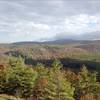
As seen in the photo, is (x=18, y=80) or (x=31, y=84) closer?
(x=31, y=84)

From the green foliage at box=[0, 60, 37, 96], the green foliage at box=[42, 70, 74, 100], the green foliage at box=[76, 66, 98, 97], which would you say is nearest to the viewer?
the green foliage at box=[42, 70, 74, 100]

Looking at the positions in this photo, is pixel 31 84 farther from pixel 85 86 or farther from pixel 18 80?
pixel 85 86

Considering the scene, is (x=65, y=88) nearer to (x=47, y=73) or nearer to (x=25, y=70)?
(x=25, y=70)

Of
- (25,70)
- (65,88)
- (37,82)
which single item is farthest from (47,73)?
(65,88)

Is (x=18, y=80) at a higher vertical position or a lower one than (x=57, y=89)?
lower

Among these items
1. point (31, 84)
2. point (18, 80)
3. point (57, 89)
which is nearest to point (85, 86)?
point (31, 84)

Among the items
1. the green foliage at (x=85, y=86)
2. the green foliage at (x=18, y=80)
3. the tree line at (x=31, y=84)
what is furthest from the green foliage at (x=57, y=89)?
the green foliage at (x=85, y=86)

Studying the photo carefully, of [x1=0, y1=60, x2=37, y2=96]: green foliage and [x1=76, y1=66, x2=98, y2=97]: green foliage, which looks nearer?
[x1=0, y1=60, x2=37, y2=96]: green foliage

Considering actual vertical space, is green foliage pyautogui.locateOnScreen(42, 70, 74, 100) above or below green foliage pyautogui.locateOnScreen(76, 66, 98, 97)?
above

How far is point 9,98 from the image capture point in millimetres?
67938

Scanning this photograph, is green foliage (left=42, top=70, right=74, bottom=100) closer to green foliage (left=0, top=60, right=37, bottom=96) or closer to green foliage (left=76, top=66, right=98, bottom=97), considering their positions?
green foliage (left=0, top=60, right=37, bottom=96)

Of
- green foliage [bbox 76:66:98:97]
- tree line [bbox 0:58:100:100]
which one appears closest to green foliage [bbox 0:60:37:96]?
tree line [bbox 0:58:100:100]

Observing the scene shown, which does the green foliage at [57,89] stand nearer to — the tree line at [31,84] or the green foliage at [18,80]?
the tree line at [31,84]

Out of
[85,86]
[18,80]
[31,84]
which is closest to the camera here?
[31,84]
